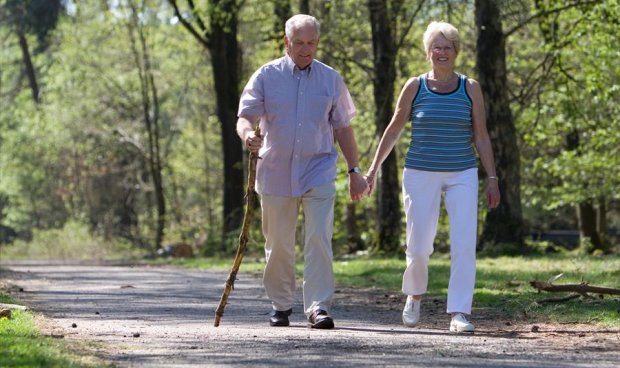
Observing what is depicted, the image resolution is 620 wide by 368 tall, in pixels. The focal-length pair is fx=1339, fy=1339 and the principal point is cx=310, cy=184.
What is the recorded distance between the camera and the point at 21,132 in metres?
58.6

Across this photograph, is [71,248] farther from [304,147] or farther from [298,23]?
[298,23]

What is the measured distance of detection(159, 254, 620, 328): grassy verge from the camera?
11.0m

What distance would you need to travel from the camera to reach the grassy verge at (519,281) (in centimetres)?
1102

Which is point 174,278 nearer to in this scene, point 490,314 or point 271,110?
point 490,314

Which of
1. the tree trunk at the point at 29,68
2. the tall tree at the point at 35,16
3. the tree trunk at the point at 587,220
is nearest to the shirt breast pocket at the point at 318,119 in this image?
the tall tree at the point at 35,16

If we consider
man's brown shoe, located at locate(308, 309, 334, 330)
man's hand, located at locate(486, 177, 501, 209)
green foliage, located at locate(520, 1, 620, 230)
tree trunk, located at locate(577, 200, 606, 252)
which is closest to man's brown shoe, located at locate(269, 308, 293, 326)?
man's brown shoe, located at locate(308, 309, 334, 330)

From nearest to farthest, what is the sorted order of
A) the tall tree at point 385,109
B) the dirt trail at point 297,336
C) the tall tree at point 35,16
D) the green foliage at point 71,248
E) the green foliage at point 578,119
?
the dirt trail at point 297,336, the tall tree at point 385,109, the green foliage at point 578,119, the tall tree at point 35,16, the green foliage at point 71,248

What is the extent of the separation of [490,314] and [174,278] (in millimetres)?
7997

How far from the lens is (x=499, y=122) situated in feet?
71.3

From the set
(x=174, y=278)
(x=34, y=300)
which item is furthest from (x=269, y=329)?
(x=174, y=278)

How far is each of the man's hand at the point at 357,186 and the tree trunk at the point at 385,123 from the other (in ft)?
46.6

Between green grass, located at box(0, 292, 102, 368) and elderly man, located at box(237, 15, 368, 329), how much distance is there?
2.03 meters

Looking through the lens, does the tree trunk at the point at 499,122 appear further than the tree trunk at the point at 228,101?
No

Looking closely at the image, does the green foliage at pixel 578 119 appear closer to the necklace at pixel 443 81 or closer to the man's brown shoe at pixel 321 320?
the necklace at pixel 443 81
